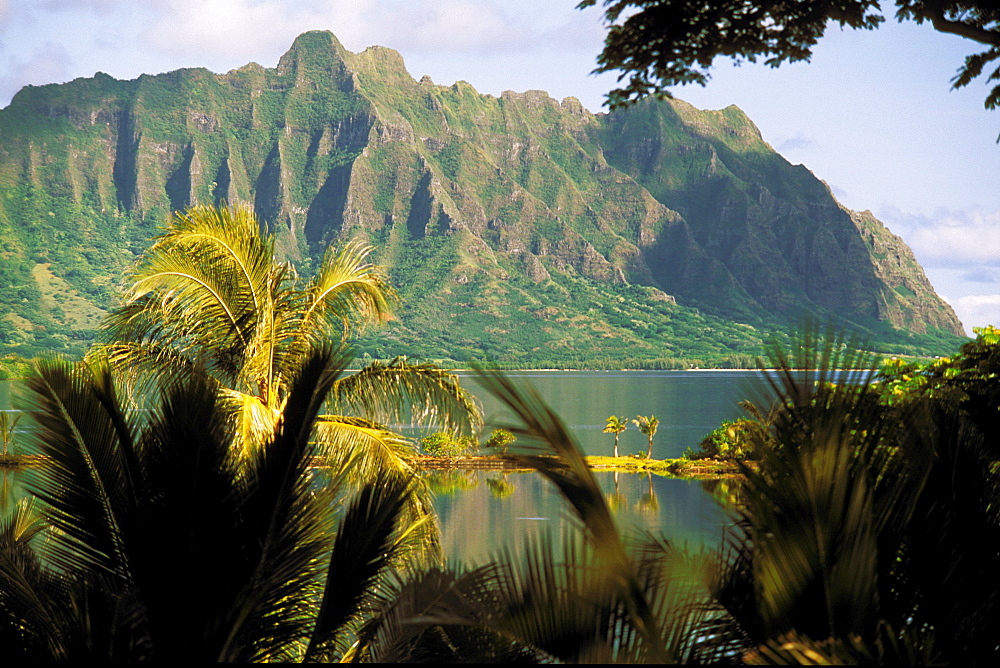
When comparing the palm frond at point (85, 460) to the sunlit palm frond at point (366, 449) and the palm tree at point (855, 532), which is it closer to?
the palm tree at point (855, 532)

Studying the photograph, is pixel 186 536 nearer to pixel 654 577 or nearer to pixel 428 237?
pixel 654 577

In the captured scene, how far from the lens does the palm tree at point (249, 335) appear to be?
8117 millimetres

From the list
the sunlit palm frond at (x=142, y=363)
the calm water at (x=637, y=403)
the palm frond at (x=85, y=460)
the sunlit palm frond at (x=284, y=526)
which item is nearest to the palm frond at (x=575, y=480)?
the sunlit palm frond at (x=284, y=526)

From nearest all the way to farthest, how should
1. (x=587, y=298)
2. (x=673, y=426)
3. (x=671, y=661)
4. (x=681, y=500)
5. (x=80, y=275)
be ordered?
(x=671, y=661)
(x=681, y=500)
(x=673, y=426)
(x=80, y=275)
(x=587, y=298)

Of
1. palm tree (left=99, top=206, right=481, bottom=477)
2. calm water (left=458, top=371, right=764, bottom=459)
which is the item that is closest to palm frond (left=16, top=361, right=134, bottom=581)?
palm tree (left=99, top=206, right=481, bottom=477)

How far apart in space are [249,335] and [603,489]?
3632 cm

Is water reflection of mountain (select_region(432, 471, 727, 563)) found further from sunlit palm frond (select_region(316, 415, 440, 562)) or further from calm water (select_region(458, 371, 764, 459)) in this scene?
sunlit palm frond (select_region(316, 415, 440, 562))

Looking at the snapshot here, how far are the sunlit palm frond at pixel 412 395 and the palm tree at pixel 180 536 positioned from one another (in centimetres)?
395

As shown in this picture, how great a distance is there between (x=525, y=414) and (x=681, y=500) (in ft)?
156

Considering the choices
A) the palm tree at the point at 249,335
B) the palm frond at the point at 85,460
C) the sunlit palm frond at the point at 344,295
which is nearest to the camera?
the palm frond at the point at 85,460

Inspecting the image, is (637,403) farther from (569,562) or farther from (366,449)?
(569,562)

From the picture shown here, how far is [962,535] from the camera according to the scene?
3871 mm

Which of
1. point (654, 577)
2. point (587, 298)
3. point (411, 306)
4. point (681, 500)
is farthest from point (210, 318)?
point (587, 298)

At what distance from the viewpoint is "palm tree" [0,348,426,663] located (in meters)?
3.92
